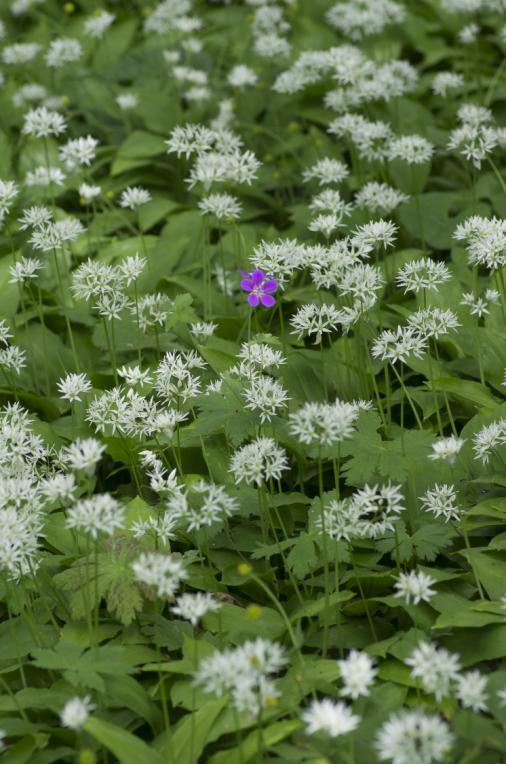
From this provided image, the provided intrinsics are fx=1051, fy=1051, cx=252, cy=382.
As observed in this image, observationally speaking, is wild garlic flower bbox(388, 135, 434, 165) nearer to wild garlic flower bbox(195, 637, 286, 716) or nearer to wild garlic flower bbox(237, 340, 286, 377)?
wild garlic flower bbox(237, 340, 286, 377)

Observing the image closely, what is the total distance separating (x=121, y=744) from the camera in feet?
8.52

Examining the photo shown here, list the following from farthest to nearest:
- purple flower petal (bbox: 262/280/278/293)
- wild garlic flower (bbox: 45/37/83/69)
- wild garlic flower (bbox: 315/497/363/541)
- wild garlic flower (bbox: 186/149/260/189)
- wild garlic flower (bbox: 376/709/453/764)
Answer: wild garlic flower (bbox: 45/37/83/69)
wild garlic flower (bbox: 186/149/260/189)
purple flower petal (bbox: 262/280/278/293)
wild garlic flower (bbox: 315/497/363/541)
wild garlic flower (bbox: 376/709/453/764)

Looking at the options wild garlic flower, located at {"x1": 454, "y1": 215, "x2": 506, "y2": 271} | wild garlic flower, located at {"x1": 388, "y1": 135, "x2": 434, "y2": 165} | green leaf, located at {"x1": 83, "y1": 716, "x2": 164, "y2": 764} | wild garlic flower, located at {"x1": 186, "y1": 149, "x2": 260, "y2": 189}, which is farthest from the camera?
wild garlic flower, located at {"x1": 388, "y1": 135, "x2": 434, "y2": 165}

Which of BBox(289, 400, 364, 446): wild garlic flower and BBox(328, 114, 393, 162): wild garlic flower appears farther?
BBox(328, 114, 393, 162): wild garlic flower

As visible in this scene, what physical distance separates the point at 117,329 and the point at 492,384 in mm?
1495

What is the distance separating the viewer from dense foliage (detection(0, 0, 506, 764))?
104 inches

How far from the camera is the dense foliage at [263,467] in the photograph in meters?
2.65

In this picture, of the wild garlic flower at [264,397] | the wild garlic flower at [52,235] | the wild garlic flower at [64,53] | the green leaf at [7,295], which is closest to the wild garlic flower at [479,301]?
the wild garlic flower at [264,397]

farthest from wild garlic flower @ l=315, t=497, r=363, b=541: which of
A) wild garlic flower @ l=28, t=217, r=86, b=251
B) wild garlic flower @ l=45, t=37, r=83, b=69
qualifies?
wild garlic flower @ l=45, t=37, r=83, b=69

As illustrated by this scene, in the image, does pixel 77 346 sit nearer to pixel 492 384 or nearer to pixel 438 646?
pixel 492 384

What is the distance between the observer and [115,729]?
8.68 ft

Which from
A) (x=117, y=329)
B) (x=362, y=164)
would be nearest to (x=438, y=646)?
(x=117, y=329)

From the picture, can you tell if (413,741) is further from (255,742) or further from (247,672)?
(255,742)

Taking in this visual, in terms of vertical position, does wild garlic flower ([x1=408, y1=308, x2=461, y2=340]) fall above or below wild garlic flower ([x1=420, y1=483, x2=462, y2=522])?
above
